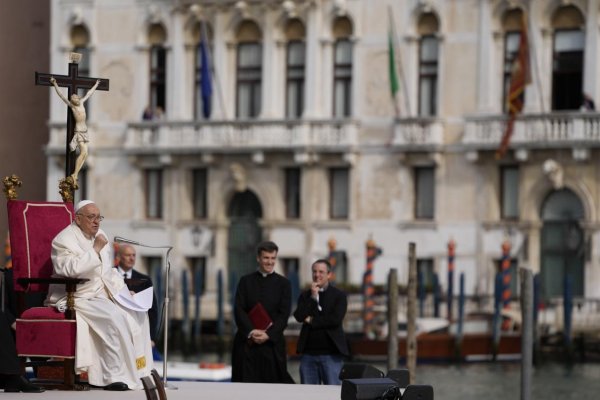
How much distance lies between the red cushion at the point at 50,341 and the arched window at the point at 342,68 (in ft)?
76.9

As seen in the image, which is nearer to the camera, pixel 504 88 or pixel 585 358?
pixel 585 358

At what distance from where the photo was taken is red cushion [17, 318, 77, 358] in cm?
1124

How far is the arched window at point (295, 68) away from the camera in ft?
115

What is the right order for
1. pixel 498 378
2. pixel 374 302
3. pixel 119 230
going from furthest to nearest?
pixel 119 230, pixel 374 302, pixel 498 378

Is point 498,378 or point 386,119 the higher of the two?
point 386,119

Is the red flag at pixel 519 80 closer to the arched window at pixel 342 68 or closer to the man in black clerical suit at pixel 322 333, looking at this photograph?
the arched window at pixel 342 68

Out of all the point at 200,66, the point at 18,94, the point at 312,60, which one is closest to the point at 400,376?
the point at 18,94

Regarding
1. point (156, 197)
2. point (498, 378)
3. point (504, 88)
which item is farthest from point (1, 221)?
point (156, 197)

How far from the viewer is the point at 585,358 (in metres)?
31.0

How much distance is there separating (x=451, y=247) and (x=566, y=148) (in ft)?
8.15

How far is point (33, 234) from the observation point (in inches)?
460

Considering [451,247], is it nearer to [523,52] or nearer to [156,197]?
[523,52]

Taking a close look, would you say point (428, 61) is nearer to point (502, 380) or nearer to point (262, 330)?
point (502, 380)

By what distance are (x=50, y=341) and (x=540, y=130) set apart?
21808 millimetres
